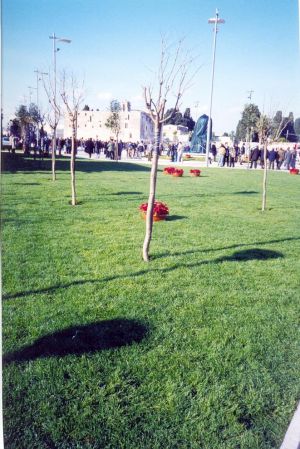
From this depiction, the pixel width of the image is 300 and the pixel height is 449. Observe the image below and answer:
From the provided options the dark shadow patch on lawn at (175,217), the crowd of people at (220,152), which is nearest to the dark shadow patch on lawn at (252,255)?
the dark shadow patch on lawn at (175,217)

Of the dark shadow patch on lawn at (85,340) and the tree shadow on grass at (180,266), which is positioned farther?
the tree shadow on grass at (180,266)

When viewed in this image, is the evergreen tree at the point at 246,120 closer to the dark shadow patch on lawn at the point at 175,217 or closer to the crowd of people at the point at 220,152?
the crowd of people at the point at 220,152

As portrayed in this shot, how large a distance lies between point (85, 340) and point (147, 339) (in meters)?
0.67

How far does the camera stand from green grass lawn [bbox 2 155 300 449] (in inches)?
110

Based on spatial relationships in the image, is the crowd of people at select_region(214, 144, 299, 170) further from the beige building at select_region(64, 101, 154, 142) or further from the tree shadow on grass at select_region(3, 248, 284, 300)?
the beige building at select_region(64, 101, 154, 142)

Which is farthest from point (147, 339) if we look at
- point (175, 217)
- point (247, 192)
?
point (247, 192)

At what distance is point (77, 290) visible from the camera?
192 inches

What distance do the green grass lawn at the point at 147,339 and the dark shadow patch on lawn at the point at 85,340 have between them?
0.01m

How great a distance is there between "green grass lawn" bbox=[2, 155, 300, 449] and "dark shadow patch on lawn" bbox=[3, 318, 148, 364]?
1cm

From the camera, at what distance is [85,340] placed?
374 cm

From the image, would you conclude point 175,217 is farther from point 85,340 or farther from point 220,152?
point 220,152

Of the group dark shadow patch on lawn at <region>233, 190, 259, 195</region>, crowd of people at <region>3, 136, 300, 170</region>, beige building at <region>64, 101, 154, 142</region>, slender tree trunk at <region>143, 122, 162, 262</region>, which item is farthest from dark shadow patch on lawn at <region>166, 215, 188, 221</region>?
beige building at <region>64, 101, 154, 142</region>

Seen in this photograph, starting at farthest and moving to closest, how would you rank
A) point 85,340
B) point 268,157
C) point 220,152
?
point 220,152
point 268,157
point 85,340

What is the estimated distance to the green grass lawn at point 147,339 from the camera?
2789 mm
